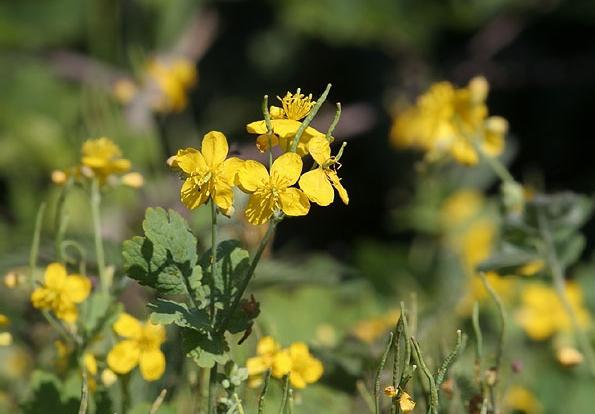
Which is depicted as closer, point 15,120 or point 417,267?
point 417,267

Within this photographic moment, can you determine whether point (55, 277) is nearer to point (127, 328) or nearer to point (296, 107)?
point (127, 328)

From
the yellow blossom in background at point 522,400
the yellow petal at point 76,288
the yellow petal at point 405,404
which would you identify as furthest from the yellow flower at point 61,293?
the yellow blossom in background at point 522,400

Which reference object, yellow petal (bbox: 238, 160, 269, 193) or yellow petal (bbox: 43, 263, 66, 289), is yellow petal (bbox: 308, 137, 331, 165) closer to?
yellow petal (bbox: 238, 160, 269, 193)

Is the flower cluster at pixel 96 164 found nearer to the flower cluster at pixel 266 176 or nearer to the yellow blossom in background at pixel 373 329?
the flower cluster at pixel 266 176

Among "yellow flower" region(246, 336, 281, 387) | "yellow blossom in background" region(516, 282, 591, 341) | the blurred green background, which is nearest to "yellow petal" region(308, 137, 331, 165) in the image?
"yellow flower" region(246, 336, 281, 387)

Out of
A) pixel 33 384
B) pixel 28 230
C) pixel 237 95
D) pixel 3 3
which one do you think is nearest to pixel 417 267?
pixel 28 230

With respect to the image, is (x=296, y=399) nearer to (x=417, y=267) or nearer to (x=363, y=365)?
(x=363, y=365)
